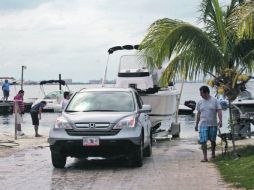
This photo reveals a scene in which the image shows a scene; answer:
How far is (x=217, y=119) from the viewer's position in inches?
532

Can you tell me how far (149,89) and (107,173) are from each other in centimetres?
820

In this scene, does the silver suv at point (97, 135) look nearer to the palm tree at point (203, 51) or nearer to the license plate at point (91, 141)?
the license plate at point (91, 141)

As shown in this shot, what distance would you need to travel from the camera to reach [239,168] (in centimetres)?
1111

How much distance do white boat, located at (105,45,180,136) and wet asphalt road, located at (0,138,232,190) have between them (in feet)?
13.9

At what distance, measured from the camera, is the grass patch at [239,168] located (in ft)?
31.3

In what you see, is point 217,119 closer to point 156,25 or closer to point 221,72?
point 221,72

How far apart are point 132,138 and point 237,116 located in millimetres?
7127

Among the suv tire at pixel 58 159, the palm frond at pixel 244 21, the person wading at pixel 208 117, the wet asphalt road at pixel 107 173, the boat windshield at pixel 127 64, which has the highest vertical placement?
the palm frond at pixel 244 21

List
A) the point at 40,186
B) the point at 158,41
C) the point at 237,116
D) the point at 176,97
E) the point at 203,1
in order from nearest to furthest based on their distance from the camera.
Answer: the point at 40,186 → the point at 158,41 → the point at 203,1 → the point at 237,116 → the point at 176,97

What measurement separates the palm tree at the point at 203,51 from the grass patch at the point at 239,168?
4.70 feet

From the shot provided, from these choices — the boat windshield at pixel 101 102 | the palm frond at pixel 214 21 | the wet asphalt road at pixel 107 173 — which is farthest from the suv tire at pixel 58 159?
the palm frond at pixel 214 21

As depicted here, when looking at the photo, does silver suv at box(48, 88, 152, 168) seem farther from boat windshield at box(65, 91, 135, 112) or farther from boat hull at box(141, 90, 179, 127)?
boat hull at box(141, 90, 179, 127)

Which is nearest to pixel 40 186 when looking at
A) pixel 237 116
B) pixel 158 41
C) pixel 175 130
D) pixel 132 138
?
pixel 132 138

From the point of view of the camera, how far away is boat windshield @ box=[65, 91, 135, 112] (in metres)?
12.9
